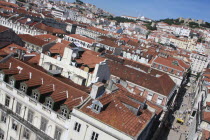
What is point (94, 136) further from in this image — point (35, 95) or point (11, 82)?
point (11, 82)

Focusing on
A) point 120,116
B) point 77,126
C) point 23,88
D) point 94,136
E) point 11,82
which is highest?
point 120,116

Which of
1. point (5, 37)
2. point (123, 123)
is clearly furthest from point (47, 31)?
point (123, 123)

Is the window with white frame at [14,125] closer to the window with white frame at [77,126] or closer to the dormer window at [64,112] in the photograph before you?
the dormer window at [64,112]

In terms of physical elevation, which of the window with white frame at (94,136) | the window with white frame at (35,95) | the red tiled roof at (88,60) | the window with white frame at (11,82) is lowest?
the window with white frame at (94,136)

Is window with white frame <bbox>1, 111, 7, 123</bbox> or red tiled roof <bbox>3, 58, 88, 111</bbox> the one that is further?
window with white frame <bbox>1, 111, 7, 123</bbox>

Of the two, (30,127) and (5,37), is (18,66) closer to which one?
(30,127)

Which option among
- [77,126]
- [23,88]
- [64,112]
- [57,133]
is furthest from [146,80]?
[23,88]

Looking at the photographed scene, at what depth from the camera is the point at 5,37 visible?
4400cm

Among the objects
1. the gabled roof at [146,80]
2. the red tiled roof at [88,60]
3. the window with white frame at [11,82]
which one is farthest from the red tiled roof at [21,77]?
the gabled roof at [146,80]

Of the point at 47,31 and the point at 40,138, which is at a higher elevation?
the point at 47,31

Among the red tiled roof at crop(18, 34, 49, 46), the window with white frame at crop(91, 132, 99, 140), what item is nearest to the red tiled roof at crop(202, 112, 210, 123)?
the window with white frame at crop(91, 132, 99, 140)

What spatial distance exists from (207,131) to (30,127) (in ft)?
95.5

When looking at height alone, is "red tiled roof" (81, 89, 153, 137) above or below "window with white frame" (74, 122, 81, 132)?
above

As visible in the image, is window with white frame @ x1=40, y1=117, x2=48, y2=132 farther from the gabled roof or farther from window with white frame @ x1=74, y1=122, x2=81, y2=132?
the gabled roof
